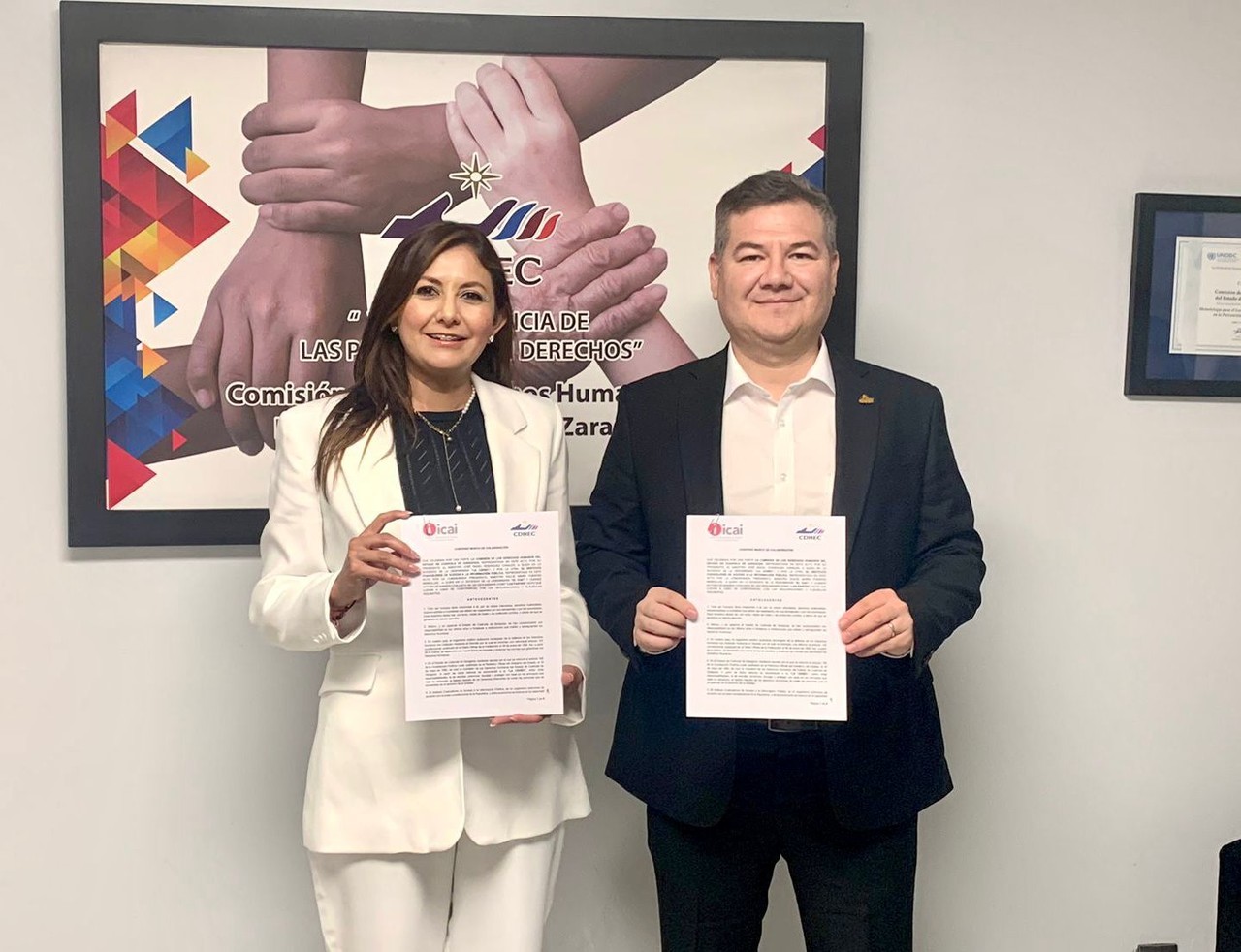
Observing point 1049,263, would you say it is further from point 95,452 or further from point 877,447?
point 95,452

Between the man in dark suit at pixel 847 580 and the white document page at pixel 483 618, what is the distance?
0.14m

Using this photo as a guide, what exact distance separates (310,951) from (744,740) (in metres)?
1.21

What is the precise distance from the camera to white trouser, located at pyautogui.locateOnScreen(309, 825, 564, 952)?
1646 millimetres

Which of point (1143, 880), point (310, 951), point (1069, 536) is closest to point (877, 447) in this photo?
point (1069, 536)

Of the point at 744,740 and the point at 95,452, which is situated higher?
the point at 95,452

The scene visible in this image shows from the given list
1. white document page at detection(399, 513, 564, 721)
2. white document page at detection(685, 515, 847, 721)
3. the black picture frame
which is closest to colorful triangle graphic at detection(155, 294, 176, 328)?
white document page at detection(399, 513, 564, 721)

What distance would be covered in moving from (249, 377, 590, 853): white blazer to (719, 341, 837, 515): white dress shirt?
308 mm

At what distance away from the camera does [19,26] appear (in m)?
2.14

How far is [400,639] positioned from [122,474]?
0.86 m

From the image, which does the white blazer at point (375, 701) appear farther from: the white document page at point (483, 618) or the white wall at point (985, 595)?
the white wall at point (985, 595)

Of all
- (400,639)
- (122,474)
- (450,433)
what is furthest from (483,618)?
(122,474)

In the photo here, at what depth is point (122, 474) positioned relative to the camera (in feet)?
7.19

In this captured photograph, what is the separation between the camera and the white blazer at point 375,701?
5.32ft

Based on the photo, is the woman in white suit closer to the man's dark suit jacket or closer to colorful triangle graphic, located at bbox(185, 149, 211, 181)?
the man's dark suit jacket
